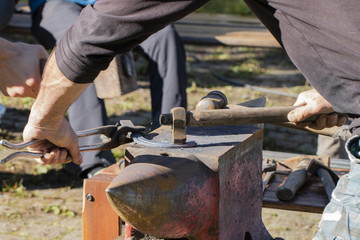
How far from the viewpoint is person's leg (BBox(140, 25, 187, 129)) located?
12.1 ft

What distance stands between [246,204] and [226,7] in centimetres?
855

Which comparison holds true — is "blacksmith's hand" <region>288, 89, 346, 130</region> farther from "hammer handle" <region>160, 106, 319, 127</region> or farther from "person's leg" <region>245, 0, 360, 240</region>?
"person's leg" <region>245, 0, 360, 240</region>

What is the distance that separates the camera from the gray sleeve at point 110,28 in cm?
154

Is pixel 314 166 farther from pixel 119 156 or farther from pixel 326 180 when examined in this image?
pixel 119 156

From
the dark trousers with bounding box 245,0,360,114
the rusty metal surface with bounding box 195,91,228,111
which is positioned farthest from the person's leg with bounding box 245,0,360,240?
the rusty metal surface with bounding box 195,91,228,111

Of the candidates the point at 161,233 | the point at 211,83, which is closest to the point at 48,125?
the point at 161,233

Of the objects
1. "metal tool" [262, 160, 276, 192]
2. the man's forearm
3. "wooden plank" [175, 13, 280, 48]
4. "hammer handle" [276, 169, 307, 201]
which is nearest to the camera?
the man's forearm

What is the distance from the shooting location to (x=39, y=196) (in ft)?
11.6

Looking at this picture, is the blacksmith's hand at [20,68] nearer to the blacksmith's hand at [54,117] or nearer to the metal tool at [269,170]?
the blacksmith's hand at [54,117]

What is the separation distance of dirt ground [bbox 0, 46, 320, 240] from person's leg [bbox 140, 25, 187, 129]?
0.97ft

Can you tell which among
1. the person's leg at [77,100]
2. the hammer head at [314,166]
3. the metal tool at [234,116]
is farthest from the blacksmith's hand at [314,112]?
the person's leg at [77,100]

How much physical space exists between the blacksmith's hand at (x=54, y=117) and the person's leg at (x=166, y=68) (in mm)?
1787

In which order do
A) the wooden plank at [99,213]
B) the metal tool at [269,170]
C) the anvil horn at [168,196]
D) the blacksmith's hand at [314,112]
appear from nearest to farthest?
the anvil horn at [168,196] < the blacksmith's hand at [314,112] < the wooden plank at [99,213] < the metal tool at [269,170]

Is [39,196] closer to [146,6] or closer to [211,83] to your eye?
[146,6]
